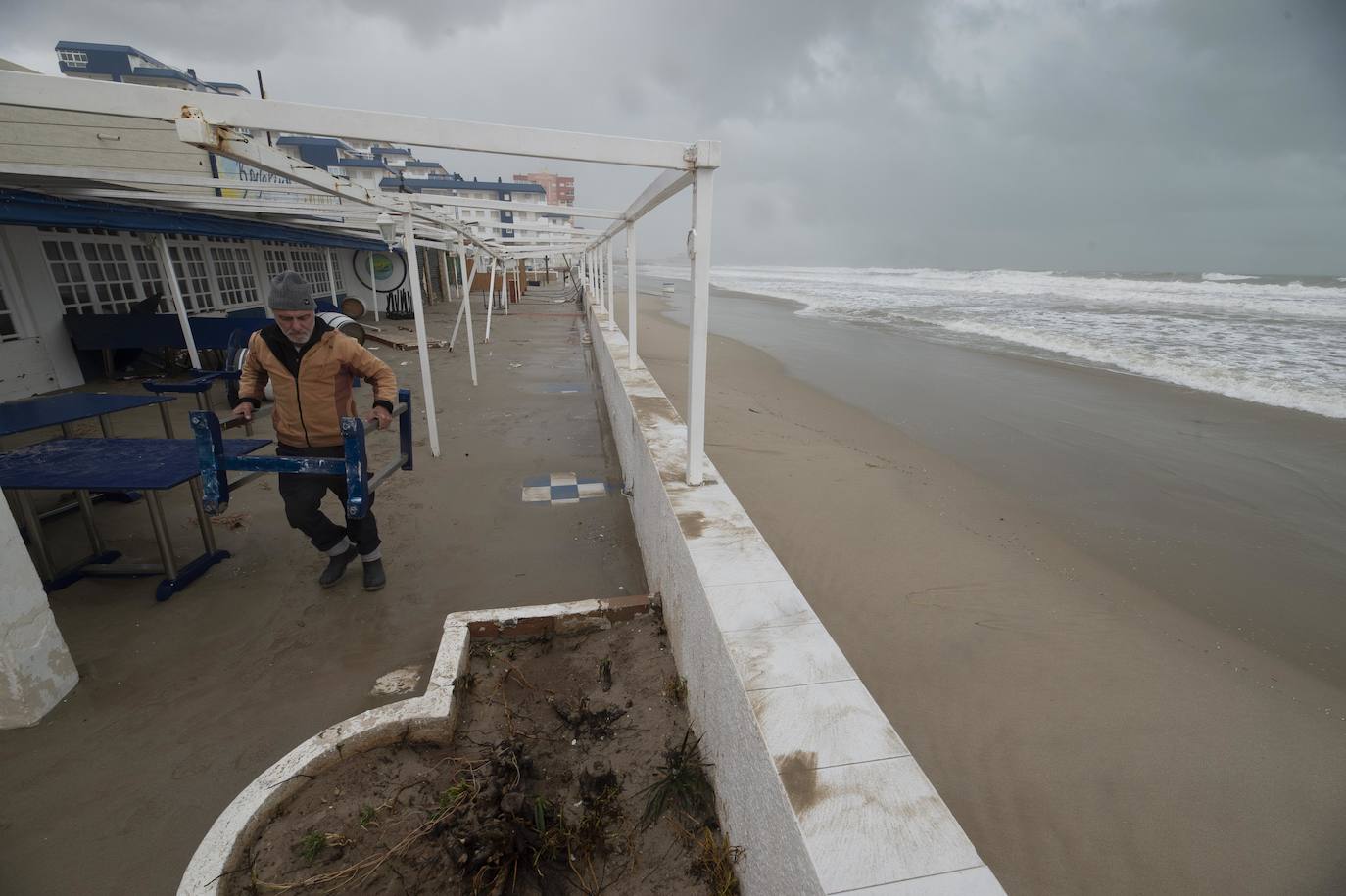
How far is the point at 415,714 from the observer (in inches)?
90.7

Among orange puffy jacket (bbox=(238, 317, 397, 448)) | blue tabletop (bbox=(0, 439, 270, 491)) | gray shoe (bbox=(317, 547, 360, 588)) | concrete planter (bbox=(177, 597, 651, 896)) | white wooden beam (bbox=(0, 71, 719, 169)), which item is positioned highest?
white wooden beam (bbox=(0, 71, 719, 169))

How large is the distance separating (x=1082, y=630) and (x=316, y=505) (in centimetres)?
460

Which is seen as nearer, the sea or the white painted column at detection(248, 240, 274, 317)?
the sea

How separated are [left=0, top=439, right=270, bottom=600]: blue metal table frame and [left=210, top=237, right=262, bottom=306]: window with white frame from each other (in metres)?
9.37

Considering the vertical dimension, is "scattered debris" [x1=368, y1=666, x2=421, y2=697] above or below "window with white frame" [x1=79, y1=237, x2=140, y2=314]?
below

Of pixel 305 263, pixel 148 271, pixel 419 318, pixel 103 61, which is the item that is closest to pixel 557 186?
pixel 103 61

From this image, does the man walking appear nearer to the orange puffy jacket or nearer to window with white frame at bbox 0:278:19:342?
the orange puffy jacket

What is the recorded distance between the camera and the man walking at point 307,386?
120 inches

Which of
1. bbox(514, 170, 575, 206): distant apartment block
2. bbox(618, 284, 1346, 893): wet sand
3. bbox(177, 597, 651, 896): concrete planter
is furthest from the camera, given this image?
bbox(514, 170, 575, 206): distant apartment block

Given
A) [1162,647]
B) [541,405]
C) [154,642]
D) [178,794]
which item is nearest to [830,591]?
[1162,647]

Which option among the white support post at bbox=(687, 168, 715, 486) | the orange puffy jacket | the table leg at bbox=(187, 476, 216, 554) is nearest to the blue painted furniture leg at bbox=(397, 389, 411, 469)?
the orange puffy jacket

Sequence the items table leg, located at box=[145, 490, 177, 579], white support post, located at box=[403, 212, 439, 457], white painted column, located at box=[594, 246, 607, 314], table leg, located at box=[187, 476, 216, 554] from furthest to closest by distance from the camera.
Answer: white painted column, located at box=[594, 246, 607, 314] → white support post, located at box=[403, 212, 439, 457] → table leg, located at box=[187, 476, 216, 554] → table leg, located at box=[145, 490, 177, 579]

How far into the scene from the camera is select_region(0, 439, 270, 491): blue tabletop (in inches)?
116

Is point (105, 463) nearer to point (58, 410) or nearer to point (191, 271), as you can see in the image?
point (58, 410)
